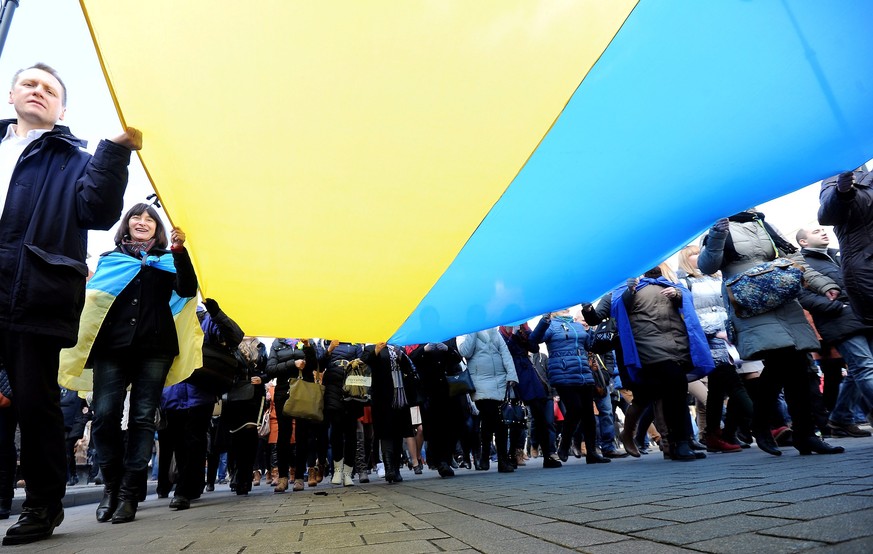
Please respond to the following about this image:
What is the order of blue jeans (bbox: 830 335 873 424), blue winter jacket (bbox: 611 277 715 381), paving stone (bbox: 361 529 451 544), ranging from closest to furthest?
paving stone (bbox: 361 529 451 544) → blue jeans (bbox: 830 335 873 424) → blue winter jacket (bbox: 611 277 715 381)

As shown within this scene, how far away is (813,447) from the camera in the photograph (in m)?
3.87

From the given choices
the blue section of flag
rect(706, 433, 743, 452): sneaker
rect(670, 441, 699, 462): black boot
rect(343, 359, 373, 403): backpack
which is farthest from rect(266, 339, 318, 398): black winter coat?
rect(706, 433, 743, 452): sneaker

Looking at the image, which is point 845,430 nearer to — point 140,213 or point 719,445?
point 719,445

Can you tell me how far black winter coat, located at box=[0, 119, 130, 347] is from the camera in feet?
8.30

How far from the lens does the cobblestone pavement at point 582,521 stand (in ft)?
4.99

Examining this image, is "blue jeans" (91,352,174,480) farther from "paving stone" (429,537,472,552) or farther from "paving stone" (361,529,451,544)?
"paving stone" (429,537,472,552)

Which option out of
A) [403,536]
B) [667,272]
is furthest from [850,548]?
[667,272]

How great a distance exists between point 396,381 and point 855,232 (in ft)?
14.9

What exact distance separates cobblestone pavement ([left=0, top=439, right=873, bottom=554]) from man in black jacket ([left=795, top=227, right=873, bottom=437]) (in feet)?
3.48

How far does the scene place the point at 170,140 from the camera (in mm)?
2490

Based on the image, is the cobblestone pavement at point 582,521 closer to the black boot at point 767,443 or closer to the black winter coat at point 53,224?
the black boot at point 767,443

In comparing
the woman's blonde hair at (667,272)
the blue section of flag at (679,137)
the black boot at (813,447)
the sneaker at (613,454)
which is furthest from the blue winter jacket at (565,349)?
the blue section of flag at (679,137)

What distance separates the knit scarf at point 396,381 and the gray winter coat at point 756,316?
138 inches

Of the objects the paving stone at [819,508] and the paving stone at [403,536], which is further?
the paving stone at [403,536]
